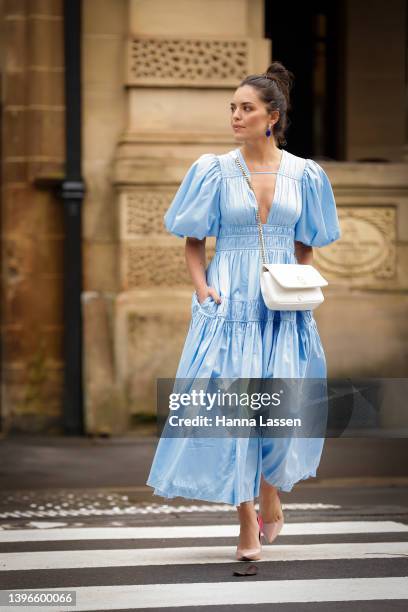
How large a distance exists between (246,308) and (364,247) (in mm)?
5739

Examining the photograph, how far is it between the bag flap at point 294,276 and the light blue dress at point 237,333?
131 mm

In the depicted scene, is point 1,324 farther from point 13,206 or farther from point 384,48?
point 384,48

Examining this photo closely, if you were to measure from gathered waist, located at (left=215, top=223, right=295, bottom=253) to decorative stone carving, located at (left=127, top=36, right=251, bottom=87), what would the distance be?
5.31m

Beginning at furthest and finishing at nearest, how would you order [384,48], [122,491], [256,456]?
[384,48]
[122,491]
[256,456]

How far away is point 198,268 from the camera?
6.37 m

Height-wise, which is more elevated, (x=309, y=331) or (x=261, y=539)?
(x=309, y=331)

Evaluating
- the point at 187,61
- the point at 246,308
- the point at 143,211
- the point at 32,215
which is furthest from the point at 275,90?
the point at 32,215

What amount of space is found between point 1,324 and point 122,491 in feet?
11.4

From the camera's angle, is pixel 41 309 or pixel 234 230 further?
pixel 41 309

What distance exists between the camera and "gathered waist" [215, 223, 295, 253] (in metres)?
6.38

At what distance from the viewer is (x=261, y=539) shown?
696cm

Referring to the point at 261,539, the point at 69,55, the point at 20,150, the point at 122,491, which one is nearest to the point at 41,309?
the point at 20,150

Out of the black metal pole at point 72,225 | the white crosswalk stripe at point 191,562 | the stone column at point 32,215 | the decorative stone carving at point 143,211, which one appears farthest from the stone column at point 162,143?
the white crosswalk stripe at point 191,562

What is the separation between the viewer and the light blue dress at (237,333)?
20.3ft
